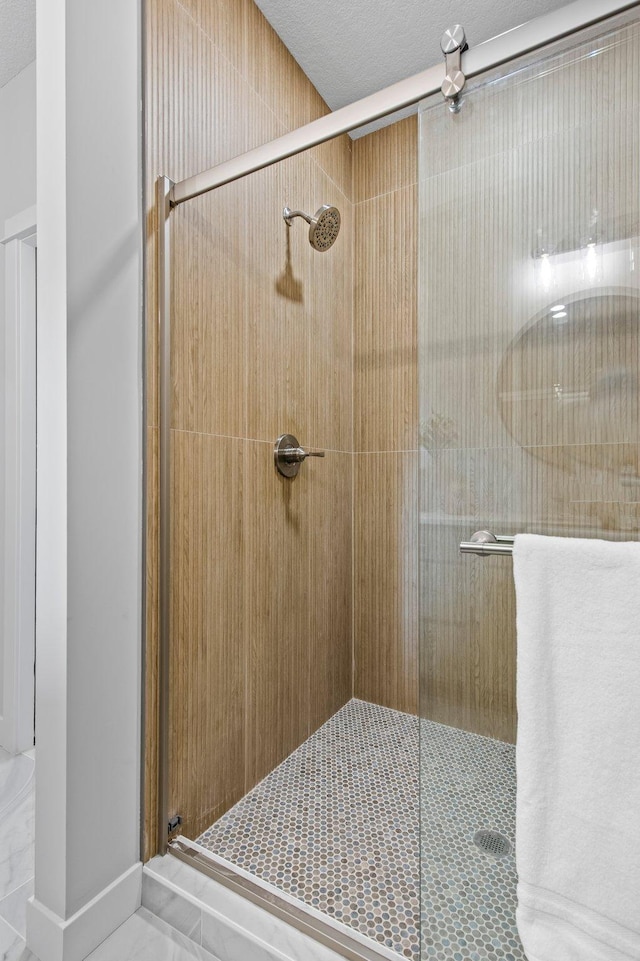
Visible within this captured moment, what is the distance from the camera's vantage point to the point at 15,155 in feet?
5.86

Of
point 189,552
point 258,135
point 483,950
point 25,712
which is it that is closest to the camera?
point 483,950

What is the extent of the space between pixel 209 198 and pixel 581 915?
1.67 meters

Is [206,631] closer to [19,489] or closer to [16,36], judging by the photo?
[19,489]

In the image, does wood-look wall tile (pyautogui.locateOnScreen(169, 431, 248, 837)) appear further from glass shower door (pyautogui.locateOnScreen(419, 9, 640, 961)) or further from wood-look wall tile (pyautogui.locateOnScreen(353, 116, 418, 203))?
wood-look wall tile (pyautogui.locateOnScreen(353, 116, 418, 203))

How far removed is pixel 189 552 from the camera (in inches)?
48.8

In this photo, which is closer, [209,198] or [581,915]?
[581,915]

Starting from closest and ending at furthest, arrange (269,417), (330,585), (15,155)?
(269,417)
(15,155)
(330,585)

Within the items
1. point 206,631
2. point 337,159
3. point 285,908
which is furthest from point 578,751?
point 337,159

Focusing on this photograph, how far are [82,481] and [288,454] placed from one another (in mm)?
712

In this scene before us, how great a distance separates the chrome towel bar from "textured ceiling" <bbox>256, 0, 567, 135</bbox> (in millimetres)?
1699

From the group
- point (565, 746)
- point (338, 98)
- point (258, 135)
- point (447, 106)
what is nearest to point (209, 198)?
point (258, 135)

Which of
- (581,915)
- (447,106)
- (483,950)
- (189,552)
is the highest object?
(447,106)

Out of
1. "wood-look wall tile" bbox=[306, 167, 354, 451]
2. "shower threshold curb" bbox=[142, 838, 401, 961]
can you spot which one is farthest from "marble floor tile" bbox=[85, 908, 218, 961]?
"wood-look wall tile" bbox=[306, 167, 354, 451]

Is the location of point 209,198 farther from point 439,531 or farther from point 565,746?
point 565,746
